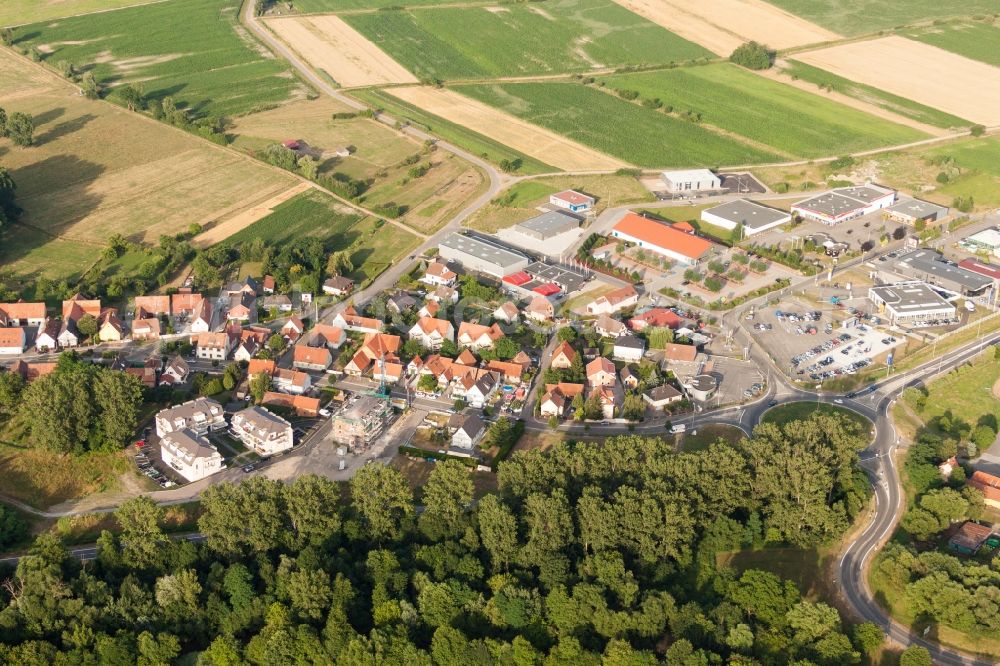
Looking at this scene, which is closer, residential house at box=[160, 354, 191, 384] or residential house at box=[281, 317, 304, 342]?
residential house at box=[160, 354, 191, 384]

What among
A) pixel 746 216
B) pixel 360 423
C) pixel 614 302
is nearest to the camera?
pixel 360 423

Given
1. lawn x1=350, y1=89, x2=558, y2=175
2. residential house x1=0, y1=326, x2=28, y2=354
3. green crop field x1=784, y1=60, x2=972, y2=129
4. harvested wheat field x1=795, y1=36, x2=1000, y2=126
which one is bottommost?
residential house x1=0, y1=326, x2=28, y2=354

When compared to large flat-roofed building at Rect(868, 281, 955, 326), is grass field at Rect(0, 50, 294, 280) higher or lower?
lower

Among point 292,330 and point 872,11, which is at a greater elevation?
point 872,11

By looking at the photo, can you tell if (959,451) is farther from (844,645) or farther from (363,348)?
(363,348)

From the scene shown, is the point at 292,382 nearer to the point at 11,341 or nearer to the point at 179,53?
the point at 11,341

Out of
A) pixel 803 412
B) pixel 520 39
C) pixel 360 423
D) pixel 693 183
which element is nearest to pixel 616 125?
pixel 693 183

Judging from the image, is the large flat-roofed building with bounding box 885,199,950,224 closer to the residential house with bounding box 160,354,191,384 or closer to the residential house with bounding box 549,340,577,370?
the residential house with bounding box 549,340,577,370

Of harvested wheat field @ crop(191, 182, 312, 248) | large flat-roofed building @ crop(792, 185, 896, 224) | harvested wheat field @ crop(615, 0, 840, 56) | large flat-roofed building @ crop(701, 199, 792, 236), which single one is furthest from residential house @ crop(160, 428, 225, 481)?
harvested wheat field @ crop(615, 0, 840, 56)
